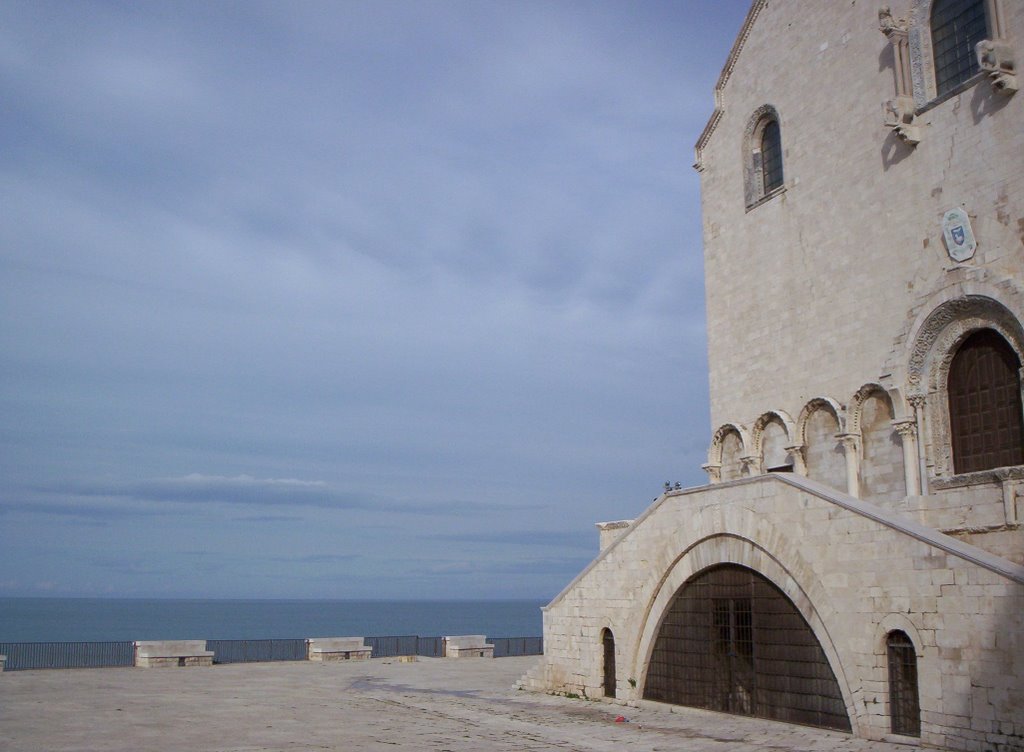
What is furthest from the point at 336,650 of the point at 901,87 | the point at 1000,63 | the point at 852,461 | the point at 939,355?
the point at 1000,63

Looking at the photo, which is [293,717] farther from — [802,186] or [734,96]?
[734,96]

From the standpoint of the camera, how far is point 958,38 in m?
19.6

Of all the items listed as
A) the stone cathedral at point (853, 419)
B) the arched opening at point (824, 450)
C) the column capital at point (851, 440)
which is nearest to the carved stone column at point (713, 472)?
the stone cathedral at point (853, 419)

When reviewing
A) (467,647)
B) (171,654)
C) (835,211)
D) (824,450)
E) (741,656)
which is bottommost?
(467,647)

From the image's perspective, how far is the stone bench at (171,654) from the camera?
1251 inches

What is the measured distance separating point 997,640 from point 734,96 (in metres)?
17.4

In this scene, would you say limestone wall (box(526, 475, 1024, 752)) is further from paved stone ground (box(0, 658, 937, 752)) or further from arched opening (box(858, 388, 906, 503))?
arched opening (box(858, 388, 906, 503))

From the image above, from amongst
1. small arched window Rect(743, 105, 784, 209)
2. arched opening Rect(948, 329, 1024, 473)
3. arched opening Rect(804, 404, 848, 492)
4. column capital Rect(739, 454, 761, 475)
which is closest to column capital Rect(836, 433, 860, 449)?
arched opening Rect(804, 404, 848, 492)

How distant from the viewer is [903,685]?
14.8 metres

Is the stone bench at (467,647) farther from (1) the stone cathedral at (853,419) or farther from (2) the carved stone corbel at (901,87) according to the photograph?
(2) the carved stone corbel at (901,87)

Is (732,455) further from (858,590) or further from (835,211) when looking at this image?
(858,590)

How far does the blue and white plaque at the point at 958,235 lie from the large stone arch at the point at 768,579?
21.6ft

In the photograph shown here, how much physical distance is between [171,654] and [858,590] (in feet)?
80.7

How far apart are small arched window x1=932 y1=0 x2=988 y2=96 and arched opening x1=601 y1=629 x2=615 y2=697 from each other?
13.8m
